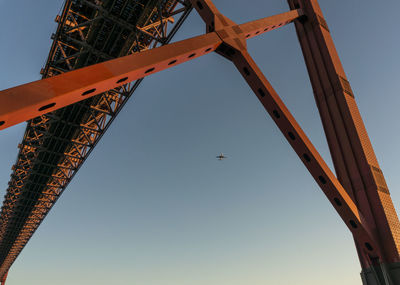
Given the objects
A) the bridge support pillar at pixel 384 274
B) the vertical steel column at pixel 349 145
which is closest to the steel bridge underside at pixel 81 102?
the vertical steel column at pixel 349 145

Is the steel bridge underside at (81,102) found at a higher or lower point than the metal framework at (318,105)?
higher

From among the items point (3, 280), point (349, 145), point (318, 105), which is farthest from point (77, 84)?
point (3, 280)

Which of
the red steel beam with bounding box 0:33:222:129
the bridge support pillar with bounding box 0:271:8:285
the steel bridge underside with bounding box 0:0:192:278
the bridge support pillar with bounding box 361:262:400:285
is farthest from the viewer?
the bridge support pillar with bounding box 0:271:8:285

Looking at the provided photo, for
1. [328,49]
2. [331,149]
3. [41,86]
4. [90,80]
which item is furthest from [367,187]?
[41,86]

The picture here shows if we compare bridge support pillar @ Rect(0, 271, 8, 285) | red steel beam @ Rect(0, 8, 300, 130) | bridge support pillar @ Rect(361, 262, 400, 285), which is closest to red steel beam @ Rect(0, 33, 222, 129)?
red steel beam @ Rect(0, 8, 300, 130)

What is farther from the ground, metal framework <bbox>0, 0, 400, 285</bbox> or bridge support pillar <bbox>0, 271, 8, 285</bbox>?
bridge support pillar <bbox>0, 271, 8, 285</bbox>

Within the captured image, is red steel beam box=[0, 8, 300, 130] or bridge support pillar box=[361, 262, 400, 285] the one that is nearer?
red steel beam box=[0, 8, 300, 130]

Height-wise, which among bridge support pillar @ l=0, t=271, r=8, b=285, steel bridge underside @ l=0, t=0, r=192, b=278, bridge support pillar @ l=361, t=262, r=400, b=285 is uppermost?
steel bridge underside @ l=0, t=0, r=192, b=278

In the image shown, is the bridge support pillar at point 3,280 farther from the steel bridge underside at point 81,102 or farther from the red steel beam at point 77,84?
the red steel beam at point 77,84

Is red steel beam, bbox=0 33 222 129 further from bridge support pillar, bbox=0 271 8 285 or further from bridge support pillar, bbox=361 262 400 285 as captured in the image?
bridge support pillar, bbox=0 271 8 285

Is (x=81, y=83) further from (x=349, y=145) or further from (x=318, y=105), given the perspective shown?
(x=318, y=105)
